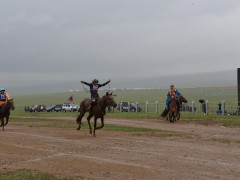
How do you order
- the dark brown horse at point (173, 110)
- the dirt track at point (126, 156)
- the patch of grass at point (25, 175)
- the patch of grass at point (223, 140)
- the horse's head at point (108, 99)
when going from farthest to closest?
1. the dark brown horse at point (173, 110)
2. the horse's head at point (108, 99)
3. the patch of grass at point (223, 140)
4. the dirt track at point (126, 156)
5. the patch of grass at point (25, 175)

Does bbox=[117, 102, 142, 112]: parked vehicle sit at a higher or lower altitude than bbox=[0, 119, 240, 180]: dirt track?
higher

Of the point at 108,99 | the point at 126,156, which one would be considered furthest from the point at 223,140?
the point at 126,156

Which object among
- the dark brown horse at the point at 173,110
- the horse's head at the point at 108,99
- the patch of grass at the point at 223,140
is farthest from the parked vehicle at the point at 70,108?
the patch of grass at the point at 223,140

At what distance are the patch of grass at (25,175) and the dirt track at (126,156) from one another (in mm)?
345

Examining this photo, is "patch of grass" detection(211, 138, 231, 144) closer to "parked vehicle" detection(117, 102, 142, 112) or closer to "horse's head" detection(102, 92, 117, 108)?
"horse's head" detection(102, 92, 117, 108)

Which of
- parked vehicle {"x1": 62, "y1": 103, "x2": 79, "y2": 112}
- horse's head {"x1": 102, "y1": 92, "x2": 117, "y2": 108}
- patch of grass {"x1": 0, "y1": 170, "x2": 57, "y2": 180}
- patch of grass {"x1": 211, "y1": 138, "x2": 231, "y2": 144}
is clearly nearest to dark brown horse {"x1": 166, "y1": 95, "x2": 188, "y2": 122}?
horse's head {"x1": 102, "y1": 92, "x2": 117, "y2": 108}

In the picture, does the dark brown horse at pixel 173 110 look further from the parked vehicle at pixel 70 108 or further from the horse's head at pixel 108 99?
the parked vehicle at pixel 70 108

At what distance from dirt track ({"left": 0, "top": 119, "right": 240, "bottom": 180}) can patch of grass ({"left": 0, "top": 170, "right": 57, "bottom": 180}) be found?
13.6 inches

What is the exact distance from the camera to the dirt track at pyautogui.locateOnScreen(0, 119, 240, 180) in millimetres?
12117

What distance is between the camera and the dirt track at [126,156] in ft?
39.8

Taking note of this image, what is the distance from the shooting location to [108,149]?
1652cm

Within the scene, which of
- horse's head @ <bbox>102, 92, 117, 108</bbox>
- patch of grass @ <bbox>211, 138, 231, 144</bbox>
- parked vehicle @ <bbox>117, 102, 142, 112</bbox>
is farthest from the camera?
parked vehicle @ <bbox>117, 102, 142, 112</bbox>

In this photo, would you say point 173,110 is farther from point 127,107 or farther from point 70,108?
point 70,108

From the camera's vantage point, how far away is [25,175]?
463 inches
